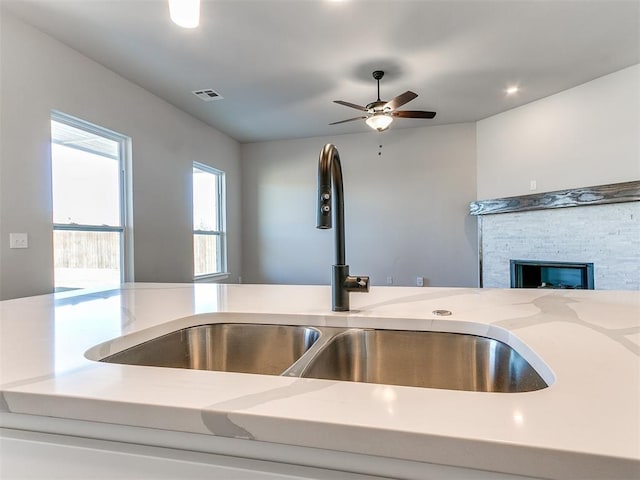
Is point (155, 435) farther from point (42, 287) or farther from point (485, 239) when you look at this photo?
point (485, 239)

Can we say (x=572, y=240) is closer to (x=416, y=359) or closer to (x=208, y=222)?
(x=416, y=359)

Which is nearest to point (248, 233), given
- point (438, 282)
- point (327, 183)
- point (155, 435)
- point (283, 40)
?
point (438, 282)

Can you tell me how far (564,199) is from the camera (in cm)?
376

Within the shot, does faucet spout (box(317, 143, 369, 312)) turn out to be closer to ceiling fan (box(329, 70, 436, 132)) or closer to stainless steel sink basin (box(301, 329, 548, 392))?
stainless steel sink basin (box(301, 329, 548, 392))

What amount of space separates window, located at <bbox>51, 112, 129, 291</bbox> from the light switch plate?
27 cm

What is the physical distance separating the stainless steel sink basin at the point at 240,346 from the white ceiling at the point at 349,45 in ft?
7.68

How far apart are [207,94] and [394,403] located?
4073 millimetres

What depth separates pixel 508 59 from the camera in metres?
3.12

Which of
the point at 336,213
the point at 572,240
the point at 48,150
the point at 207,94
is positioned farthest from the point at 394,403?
the point at 572,240

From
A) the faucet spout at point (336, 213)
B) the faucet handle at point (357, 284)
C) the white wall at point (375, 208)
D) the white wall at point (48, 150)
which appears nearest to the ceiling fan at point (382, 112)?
the white wall at point (375, 208)

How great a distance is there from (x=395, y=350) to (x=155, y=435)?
0.60 meters

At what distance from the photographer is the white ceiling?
2414 millimetres

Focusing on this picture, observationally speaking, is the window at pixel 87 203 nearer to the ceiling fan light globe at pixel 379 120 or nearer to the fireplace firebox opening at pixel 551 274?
the ceiling fan light globe at pixel 379 120

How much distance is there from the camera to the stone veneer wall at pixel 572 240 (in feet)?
10.8
